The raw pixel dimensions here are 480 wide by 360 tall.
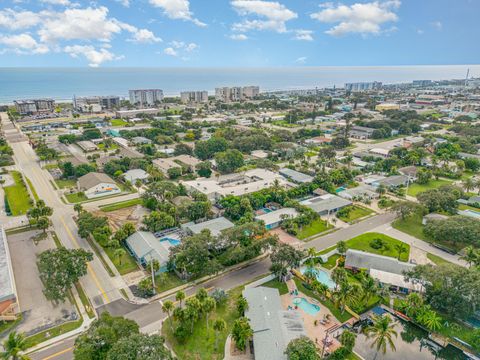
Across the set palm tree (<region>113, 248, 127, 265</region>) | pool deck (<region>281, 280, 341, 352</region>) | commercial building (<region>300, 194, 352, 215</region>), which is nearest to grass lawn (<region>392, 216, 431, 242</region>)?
commercial building (<region>300, 194, 352, 215</region>)

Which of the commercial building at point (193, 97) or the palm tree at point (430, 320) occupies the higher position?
the commercial building at point (193, 97)

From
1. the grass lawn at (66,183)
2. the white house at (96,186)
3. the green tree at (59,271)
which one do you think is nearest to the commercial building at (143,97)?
the grass lawn at (66,183)

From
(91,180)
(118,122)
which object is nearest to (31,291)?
(91,180)

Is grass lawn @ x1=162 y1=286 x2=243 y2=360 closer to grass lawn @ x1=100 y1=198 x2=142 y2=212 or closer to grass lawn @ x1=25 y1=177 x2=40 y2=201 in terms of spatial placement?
grass lawn @ x1=100 y1=198 x2=142 y2=212

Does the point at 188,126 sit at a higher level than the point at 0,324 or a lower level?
higher

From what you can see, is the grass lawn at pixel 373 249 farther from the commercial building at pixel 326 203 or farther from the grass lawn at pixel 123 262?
the grass lawn at pixel 123 262

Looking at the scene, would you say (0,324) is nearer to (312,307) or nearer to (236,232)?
(236,232)

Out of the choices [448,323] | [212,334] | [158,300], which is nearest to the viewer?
[212,334]

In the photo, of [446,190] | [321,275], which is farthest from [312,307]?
[446,190]
